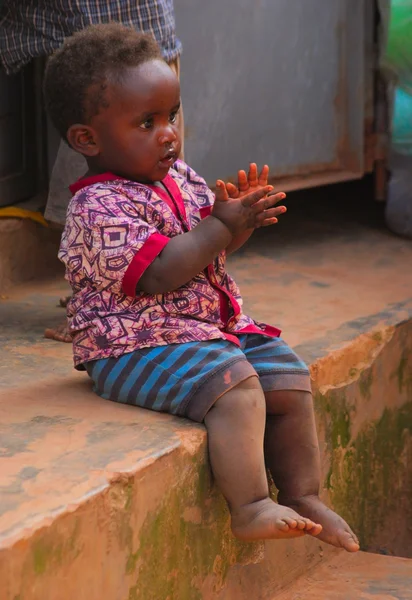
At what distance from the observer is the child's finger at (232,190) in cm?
230

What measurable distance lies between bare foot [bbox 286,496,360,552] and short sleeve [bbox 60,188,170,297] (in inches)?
25.0

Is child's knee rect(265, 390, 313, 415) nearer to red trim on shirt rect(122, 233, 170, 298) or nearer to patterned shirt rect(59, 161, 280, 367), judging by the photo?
patterned shirt rect(59, 161, 280, 367)

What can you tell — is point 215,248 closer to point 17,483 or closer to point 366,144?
point 17,483

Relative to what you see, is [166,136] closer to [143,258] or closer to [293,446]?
[143,258]

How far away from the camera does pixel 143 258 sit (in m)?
2.32

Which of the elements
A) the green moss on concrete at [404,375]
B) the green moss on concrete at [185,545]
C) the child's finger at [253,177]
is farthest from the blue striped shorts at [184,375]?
the green moss on concrete at [404,375]

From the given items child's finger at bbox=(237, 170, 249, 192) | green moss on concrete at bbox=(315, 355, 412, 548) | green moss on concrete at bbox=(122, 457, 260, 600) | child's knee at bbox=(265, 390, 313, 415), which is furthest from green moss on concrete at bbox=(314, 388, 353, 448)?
child's finger at bbox=(237, 170, 249, 192)

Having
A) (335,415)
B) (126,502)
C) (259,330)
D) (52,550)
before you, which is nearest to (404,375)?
(335,415)

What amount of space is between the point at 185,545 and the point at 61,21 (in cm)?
161

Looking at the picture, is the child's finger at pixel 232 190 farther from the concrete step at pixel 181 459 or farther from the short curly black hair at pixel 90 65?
the concrete step at pixel 181 459

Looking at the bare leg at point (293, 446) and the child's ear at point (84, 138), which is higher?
the child's ear at point (84, 138)

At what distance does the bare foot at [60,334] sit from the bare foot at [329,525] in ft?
2.98

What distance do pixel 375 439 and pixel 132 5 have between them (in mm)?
1541

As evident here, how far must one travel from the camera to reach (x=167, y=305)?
7.96ft
